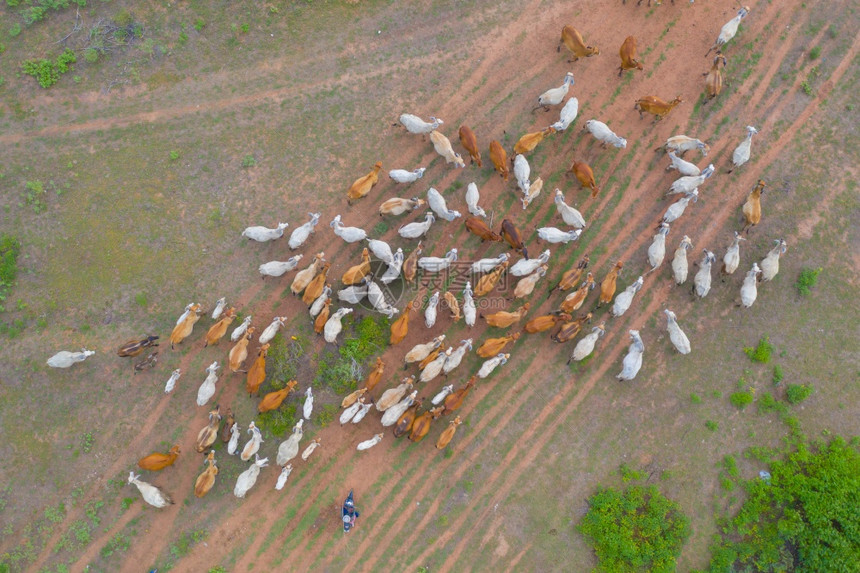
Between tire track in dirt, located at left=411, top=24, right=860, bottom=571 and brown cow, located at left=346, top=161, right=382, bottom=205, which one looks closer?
tire track in dirt, located at left=411, top=24, right=860, bottom=571

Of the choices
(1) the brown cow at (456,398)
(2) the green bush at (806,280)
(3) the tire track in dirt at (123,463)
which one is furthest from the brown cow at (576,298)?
(3) the tire track in dirt at (123,463)

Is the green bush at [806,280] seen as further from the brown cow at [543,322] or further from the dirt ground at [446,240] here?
the brown cow at [543,322]

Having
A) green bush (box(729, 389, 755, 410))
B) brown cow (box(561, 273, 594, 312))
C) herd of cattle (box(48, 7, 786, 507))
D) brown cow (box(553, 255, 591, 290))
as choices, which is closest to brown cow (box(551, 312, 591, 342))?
herd of cattle (box(48, 7, 786, 507))

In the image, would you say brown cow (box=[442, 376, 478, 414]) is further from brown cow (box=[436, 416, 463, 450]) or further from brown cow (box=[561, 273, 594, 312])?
brown cow (box=[561, 273, 594, 312])

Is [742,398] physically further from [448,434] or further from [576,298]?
[448,434]

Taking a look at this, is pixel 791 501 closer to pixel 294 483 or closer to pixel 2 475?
A: pixel 294 483

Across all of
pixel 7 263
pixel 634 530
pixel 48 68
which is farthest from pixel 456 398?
pixel 48 68
